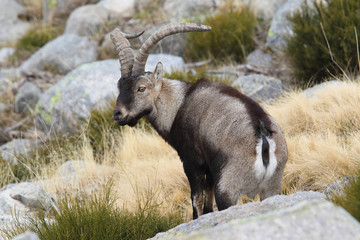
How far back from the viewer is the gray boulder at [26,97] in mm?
12375

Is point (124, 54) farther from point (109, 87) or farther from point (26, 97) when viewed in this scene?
point (26, 97)

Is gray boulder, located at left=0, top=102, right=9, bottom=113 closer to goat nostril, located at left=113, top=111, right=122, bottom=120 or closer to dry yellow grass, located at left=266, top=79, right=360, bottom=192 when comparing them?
dry yellow grass, located at left=266, top=79, right=360, bottom=192

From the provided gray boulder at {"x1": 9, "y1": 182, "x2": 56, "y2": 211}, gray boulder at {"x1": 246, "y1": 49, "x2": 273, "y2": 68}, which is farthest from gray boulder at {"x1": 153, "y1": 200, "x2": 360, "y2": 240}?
gray boulder at {"x1": 246, "y1": 49, "x2": 273, "y2": 68}

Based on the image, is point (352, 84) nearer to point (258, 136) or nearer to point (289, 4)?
point (258, 136)

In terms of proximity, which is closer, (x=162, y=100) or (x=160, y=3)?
(x=162, y=100)

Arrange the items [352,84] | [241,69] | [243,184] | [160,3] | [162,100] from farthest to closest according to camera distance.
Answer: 1. [160,3]
2. [241,69]
3. [352,84]
4. [162,100]
5. [243,184]

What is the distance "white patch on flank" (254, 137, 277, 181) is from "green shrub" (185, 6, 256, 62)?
7.34 meters

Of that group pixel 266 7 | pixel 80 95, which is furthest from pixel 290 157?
pixel 266 7

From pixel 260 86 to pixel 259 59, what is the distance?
2081 millimetres

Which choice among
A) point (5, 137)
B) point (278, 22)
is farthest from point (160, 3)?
point (5, 137)

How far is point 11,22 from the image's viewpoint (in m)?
17.8

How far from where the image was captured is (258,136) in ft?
13.5

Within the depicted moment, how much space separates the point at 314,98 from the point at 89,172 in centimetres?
367

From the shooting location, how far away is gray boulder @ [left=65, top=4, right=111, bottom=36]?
14873 millimetres
